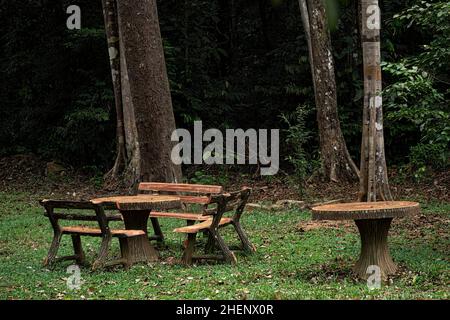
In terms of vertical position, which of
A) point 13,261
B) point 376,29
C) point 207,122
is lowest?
point 13,261

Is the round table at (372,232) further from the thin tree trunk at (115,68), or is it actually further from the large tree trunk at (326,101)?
the thin tree trunk at (115,68)

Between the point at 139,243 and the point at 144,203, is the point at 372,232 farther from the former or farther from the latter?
the point at 139,243

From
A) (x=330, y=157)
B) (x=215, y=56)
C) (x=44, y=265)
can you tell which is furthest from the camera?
(x=215, y=56)

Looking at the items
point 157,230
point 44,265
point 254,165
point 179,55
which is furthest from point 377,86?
point 179,55

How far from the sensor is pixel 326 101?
19.4 metres

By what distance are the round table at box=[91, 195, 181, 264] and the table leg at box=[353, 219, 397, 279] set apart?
2.71 meters

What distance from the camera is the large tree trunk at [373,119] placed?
1340cm

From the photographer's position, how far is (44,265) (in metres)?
10.3

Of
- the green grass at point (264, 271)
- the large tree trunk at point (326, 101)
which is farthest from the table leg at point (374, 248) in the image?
the large tree trunk at point (326, 101)

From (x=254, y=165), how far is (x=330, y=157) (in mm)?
3908

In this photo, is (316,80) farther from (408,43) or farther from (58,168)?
(58,168)

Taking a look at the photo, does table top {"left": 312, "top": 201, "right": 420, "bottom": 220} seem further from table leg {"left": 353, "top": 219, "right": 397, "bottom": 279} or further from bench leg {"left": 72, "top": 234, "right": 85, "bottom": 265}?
bench leg {"left": 72, "top": 234, "right": 85, "bottom": 265}

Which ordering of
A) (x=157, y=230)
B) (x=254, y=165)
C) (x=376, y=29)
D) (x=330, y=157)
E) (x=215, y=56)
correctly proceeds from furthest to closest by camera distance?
(x=215, y=56) → (x=254, y=165) → (x=330, y=157) → (x=376, y=29) → (x=157, y=230)

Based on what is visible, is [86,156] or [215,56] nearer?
[86,156]
